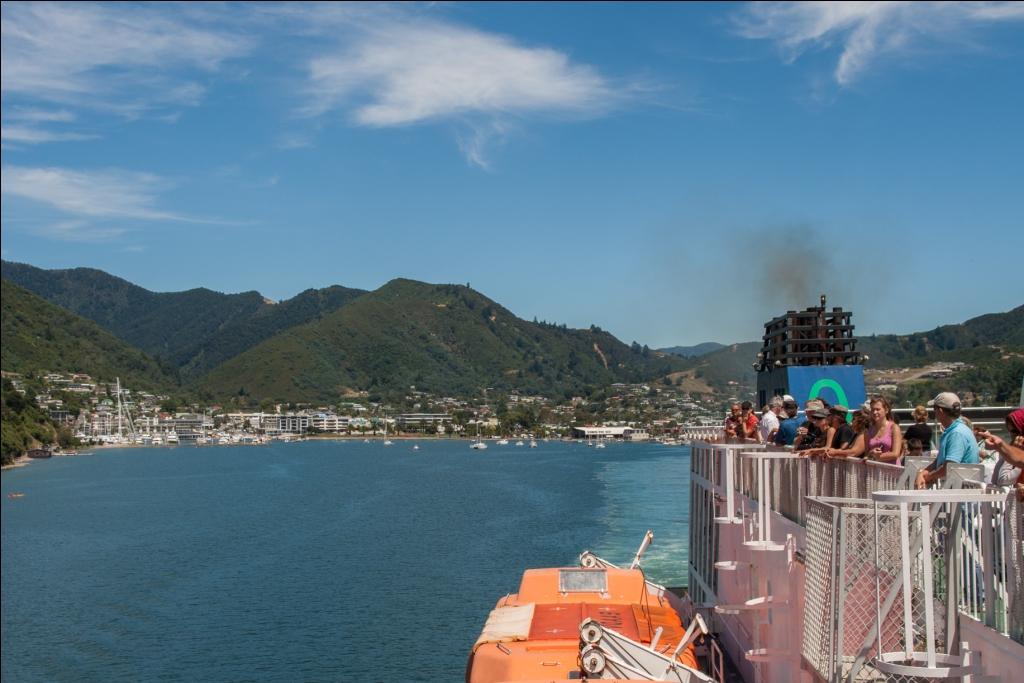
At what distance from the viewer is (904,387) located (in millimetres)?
57406

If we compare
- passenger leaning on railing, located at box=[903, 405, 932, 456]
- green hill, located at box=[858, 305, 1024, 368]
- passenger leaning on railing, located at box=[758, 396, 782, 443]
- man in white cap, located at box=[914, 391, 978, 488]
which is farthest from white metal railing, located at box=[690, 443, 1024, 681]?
green hill, located at box=[858, 305, 1024, 368]

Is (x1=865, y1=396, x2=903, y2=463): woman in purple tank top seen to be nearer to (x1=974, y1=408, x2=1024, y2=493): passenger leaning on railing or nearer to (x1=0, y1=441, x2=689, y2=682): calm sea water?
(x1=974, y1=408, x2=1024, y2=493): passenger leaning on railing

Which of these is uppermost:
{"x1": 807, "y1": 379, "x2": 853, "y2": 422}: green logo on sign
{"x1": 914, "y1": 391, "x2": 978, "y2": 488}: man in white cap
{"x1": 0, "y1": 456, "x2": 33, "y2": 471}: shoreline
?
{"x1": 807, "y1": 379, "x2": 853, "y2": 422}: green logo on sign

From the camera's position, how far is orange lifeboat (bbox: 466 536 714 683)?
37.6 feet

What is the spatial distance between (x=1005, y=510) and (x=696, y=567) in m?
15.8

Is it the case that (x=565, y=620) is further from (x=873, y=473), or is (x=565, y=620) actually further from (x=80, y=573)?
(x=80, y=573)

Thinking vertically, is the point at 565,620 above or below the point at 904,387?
below

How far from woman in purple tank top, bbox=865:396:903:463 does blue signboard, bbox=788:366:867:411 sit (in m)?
14.3

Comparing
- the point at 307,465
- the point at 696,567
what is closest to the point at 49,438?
the point at 307,465

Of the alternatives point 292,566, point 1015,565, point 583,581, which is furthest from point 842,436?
point 292,566

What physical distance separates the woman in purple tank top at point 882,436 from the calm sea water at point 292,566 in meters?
20.8

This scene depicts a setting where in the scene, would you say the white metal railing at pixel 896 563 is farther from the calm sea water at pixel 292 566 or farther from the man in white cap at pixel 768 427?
the calm sea water at pixel 292 566

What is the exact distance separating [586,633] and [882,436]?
3534 millimetres

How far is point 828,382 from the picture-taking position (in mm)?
24750
